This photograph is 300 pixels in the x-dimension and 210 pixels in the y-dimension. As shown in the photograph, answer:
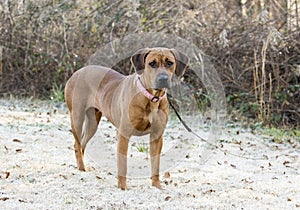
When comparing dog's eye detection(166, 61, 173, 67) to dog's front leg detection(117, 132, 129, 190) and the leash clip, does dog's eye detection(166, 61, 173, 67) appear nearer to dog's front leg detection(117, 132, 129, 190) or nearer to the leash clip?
the leash clip

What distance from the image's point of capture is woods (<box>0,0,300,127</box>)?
8156 mm

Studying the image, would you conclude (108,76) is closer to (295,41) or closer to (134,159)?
(134,159)

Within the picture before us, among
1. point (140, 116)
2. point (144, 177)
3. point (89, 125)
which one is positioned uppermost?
point (140, 116)

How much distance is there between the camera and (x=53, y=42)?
31.8 feet

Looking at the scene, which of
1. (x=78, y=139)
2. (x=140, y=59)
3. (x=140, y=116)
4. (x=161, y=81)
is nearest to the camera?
(x=161, y=81)

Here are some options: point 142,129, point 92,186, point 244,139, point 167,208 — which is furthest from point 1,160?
point 244,139

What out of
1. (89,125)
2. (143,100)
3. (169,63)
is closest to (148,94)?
(143,100)

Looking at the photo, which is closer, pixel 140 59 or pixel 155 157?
pixel 140 59

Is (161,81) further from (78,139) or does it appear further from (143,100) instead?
(78,139)

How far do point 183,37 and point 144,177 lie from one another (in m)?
4.40

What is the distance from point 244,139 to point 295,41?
78.6 inches

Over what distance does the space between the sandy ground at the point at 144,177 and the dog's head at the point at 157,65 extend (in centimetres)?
92

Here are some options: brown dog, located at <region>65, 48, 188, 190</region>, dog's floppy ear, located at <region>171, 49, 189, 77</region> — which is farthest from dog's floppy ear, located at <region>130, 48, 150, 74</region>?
dog's floppy ear, located at <region>171, 49, 189, 77</region>

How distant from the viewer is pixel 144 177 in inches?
189
